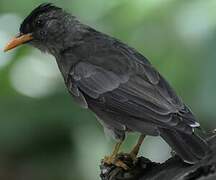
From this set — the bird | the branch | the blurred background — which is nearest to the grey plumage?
the bird

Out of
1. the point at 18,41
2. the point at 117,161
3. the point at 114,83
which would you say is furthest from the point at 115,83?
the point at 18,41

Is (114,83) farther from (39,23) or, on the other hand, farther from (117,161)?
(39,23)

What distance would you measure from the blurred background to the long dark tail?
0.92 meters

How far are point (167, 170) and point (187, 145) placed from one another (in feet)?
0.84

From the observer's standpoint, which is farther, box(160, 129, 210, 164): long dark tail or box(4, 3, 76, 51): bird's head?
box(4, 3, 76, 51): bird's head

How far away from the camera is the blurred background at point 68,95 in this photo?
285 inches

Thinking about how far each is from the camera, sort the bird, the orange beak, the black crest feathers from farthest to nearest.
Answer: the black crest feathers < the orange beak < the bird

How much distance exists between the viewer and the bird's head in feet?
26.7

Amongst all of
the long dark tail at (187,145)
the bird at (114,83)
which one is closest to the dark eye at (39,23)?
the bird at (114,83)

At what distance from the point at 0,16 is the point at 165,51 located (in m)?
1.90

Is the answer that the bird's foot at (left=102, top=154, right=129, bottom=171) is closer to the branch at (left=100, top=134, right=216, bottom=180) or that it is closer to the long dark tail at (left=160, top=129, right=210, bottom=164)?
the branch at (left=100, top=134, right=216, bottom=180)

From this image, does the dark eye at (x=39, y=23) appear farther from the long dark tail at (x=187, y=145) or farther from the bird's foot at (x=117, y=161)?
the long dark tail at (x=187, y=145)

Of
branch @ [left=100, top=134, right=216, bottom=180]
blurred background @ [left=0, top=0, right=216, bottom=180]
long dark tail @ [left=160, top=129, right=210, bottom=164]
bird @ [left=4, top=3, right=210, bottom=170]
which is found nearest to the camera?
branch @ [left=100, top=134, right=216, bottom=180]

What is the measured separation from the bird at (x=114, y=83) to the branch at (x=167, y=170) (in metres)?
0.07
